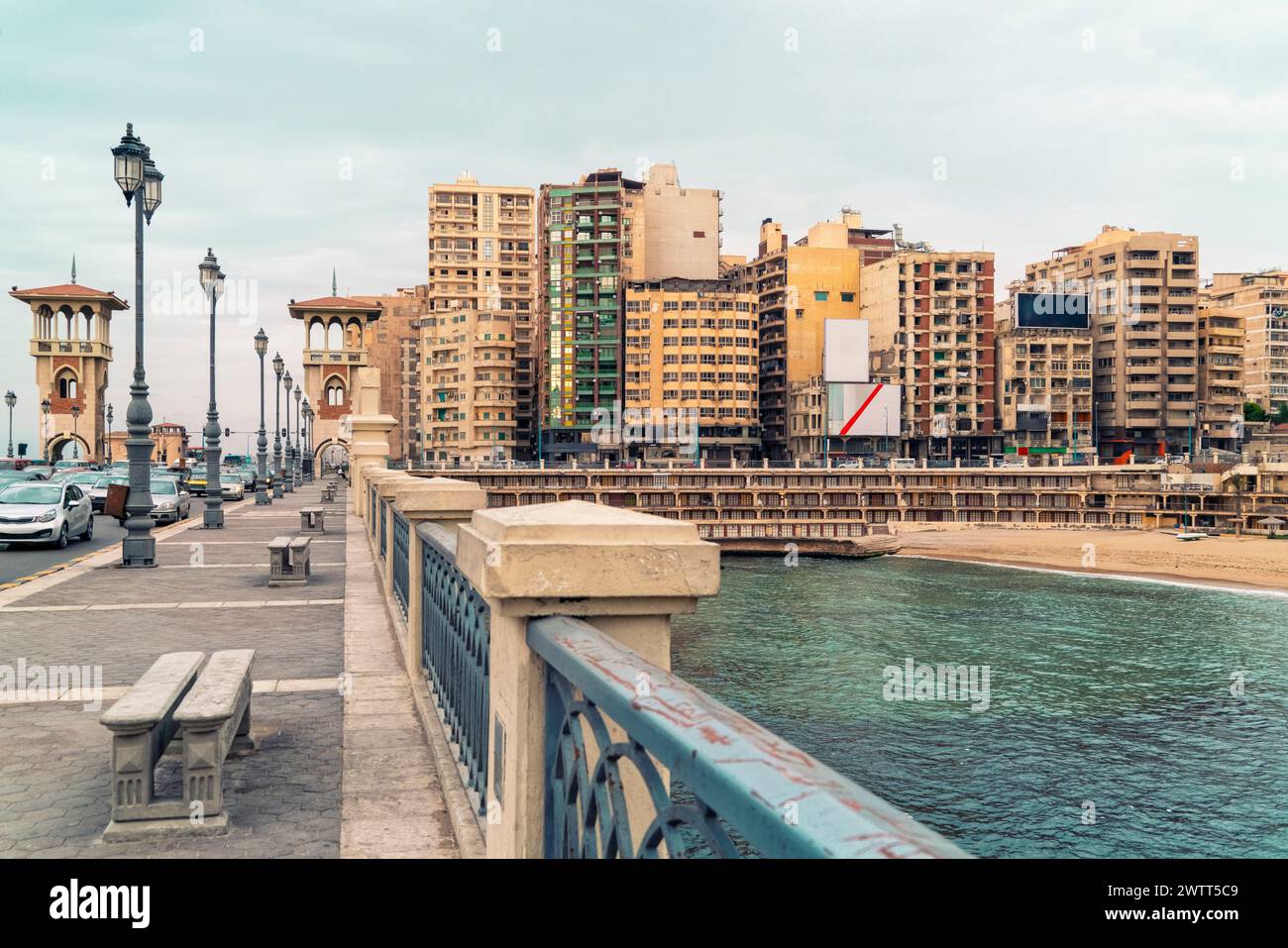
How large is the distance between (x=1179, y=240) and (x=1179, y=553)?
6155 cm

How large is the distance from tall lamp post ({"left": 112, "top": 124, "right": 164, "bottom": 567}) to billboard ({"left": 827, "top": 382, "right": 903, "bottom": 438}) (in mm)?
91664

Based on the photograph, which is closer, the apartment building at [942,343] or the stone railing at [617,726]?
the stone railing at [617,726]

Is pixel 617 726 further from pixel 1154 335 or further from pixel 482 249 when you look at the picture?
pixel 482 249

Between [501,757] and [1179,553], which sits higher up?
[501,757]

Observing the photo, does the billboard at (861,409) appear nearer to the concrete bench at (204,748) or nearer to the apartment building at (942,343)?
the apartment building at (942,343)

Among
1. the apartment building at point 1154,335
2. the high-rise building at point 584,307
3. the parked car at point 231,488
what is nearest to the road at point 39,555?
the parked car at point 231,488

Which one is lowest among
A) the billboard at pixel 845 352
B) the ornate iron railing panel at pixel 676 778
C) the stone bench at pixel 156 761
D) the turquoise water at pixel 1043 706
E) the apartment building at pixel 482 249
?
the turquoise water at pixel 1043 706

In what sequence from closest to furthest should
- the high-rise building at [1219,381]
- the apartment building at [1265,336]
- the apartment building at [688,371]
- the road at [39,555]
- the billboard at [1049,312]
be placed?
the road at [39,555]
the apartment building at [688,371]
the billboard at [1049,312]
the high-rise building at [1219,381]
the apartment building at [1265,336]

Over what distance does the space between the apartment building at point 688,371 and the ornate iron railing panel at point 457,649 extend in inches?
4089

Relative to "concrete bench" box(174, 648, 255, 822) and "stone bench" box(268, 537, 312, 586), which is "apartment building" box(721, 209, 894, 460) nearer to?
"stone bench" box(268, 537, 312, 586)

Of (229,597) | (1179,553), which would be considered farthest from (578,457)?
(229,597)

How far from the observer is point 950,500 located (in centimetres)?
9256

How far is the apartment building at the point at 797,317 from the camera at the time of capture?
117 m
